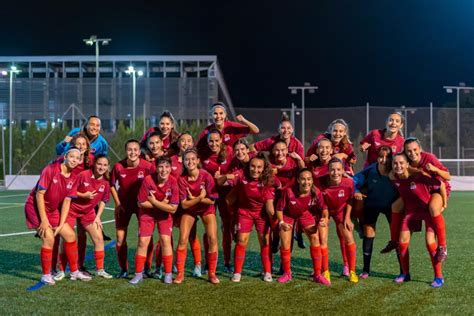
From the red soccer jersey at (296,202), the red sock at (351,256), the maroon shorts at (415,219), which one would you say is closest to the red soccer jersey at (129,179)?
the red soccer jersey at (296,202)

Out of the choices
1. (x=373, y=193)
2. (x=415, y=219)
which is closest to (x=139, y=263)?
(x=373, y=193)

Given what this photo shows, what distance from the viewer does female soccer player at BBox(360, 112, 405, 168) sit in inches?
249

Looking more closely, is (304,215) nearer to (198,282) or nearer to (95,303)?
(198,282)

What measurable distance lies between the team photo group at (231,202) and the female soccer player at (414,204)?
11mm

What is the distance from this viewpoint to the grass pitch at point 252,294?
448cm

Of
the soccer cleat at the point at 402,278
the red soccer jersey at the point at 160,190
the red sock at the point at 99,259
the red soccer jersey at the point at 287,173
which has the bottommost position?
the soccer cleat at the point at 402,278

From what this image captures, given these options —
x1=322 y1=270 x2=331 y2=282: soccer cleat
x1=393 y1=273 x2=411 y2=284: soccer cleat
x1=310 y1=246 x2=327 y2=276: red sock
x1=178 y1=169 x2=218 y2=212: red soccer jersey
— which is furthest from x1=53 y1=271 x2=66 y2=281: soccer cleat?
x1=393 y1=273 x2=411 y2=284: soccer cleat

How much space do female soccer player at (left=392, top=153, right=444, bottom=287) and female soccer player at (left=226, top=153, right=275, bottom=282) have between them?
4.36 ft

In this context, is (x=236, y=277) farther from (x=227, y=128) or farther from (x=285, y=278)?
(x=227, y=128)

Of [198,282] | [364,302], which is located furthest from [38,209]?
[364,302]

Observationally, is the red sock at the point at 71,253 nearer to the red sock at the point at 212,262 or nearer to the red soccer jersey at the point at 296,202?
the red sock at the point at 212,262

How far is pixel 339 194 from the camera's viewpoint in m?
5.77

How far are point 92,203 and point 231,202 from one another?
5.01ft

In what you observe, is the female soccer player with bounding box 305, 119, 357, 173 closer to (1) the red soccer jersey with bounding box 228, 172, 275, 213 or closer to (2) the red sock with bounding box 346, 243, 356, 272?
(1) the red soccer jersey with bounding box 228, 172, 275, 213
